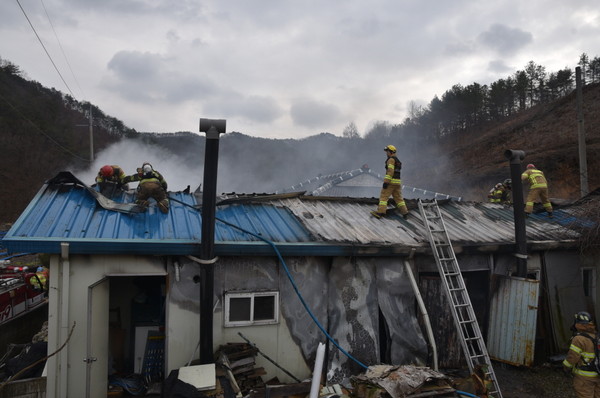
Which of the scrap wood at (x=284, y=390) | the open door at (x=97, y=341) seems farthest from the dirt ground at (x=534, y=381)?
the open door at (x=97, y=341)

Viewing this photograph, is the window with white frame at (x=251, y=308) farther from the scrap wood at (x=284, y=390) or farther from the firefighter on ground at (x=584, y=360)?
the firefighter on ground at (x=584, y=360)

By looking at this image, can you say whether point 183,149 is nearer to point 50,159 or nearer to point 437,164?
point 50,159

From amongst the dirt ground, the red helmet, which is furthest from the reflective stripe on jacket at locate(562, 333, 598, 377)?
the red helmet

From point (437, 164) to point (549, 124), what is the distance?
35.7 ft

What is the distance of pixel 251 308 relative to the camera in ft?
20.7

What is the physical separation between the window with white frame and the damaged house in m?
0.02

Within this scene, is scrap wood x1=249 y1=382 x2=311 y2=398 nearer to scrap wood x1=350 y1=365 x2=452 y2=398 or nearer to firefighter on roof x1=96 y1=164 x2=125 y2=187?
scrap wood x1=350 y1=365 x2=452 y2=398

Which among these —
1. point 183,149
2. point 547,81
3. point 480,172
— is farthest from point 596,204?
point 183,149

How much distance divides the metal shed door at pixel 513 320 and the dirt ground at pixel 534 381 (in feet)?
1.03

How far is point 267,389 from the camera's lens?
548 cm

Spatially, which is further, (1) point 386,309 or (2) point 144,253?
(1) point 386,309

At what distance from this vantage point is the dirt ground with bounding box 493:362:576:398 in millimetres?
6645

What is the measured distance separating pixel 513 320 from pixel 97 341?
24.2 ft

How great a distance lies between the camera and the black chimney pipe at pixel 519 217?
7.55 meters
